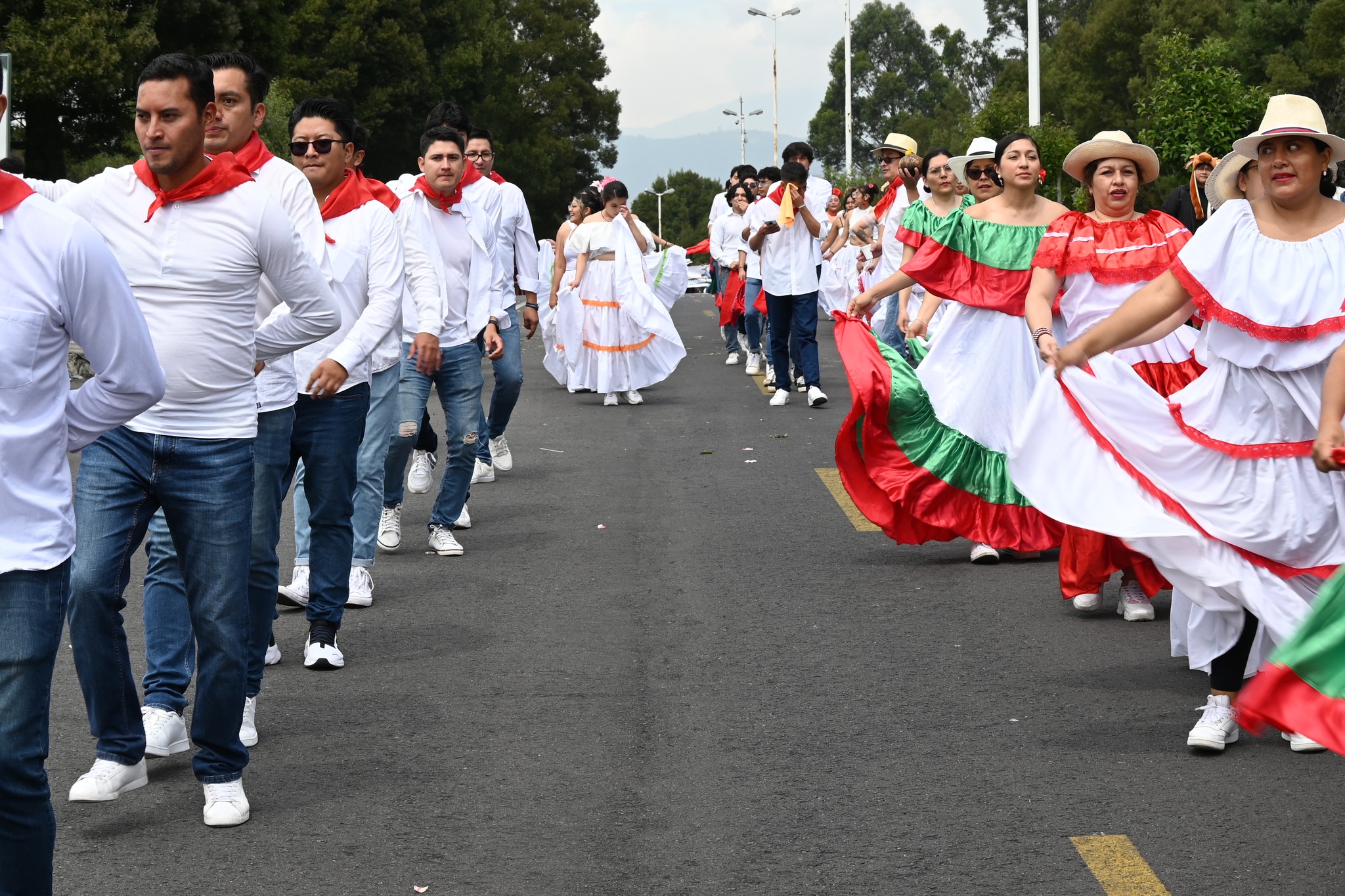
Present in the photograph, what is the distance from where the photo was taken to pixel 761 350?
19.8 m

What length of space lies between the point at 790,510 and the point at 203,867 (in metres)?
6.13

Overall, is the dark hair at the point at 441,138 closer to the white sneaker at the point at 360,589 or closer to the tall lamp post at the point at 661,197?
the white sneaker at the point at 360,589

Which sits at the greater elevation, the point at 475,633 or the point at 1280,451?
the point at 1280,451

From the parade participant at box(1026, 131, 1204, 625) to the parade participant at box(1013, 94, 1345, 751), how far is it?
1575 millimetres

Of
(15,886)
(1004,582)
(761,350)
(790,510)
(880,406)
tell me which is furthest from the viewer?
(761,350)

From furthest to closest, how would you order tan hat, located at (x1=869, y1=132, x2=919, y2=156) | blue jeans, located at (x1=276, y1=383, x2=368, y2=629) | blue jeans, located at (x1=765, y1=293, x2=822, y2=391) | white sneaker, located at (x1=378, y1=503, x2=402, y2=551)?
blue jeans, located at (x1=765, y1=293, x2=822, y2=391), tan hat, located at (x1=869, y1=132, x2=919, y2=156), white sneaker, located at (x1=378, y1=503, x2=402, y2=551), blue jeans, located at (x1=276, y1=383, x2=368, y2=629)

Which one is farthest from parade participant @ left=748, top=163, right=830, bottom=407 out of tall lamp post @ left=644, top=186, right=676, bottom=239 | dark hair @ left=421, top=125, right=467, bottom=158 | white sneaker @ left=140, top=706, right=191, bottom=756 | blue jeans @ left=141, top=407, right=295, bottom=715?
tall lamp post @ left=644, top=186, right=676, bottom=239

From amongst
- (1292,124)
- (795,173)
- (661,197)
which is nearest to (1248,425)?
(1292,124)

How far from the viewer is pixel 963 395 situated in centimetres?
901

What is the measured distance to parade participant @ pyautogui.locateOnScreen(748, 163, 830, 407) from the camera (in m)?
16.0

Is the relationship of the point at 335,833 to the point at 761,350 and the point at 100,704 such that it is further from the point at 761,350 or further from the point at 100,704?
the point at 761,350

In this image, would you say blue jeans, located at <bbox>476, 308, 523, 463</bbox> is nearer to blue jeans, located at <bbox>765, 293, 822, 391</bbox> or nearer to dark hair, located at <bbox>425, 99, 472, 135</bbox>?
dark hair, located at <bbox>425, 99, 472, 135</bbox>

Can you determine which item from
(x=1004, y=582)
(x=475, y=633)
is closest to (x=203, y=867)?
(x=475, y=633)

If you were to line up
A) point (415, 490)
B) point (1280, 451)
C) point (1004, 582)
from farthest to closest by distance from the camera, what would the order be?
point (415, 490) → point (1004, 582) → point (1280, 451)
